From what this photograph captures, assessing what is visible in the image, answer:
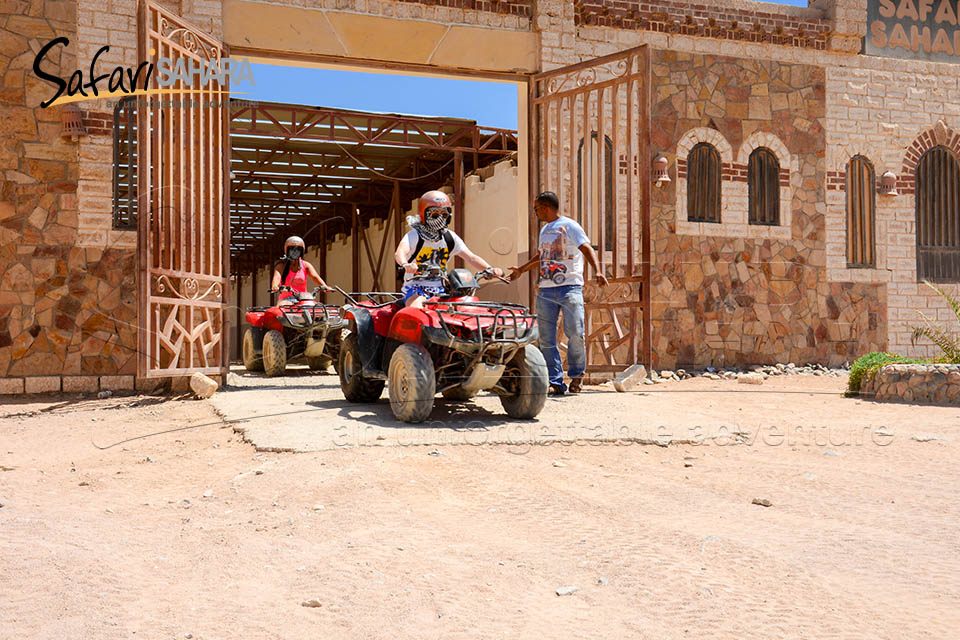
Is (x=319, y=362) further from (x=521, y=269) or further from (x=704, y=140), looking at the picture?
(x=704, y=140)

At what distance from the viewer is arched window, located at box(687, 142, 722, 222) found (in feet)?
37.3

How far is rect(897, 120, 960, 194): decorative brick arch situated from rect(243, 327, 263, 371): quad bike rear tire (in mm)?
9676

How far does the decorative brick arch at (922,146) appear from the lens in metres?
12.6

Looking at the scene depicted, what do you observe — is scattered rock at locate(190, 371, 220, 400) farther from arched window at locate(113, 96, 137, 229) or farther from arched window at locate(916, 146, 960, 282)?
arched window at locate(916, 146, 960, 282)

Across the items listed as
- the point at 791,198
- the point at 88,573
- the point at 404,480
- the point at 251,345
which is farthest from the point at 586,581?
the point at 791,198

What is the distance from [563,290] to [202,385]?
3.54 metres

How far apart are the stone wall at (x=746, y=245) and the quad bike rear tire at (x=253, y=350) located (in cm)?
530

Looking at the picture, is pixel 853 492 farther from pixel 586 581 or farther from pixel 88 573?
pixel 88 573

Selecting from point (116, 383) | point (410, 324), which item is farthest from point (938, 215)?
point (116, 383)

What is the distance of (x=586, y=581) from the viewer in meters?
2.83

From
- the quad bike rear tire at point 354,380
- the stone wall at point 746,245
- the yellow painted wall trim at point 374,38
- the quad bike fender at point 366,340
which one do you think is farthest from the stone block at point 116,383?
the stone wall at point 746,245

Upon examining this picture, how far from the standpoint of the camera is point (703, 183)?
11.5m

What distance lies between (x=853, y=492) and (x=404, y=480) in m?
2.26

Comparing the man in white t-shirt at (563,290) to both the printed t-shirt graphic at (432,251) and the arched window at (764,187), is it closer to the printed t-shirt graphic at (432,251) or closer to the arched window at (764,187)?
the printed t-shirt graphic at (432,251)
